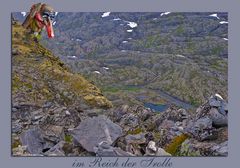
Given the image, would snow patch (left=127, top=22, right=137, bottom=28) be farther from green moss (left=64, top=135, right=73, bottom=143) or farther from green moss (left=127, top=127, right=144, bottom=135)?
green moss (left=64, top=135, right=73, bottom=143)

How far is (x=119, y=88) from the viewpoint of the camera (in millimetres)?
21922

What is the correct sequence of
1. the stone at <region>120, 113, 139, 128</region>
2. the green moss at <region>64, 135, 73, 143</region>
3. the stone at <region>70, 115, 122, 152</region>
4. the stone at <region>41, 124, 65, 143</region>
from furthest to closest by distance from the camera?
the stone at <region>120, 113, 139, 128</region> < the stone at <region>41, 124, 65, 143</region> < the green moss at <region>64, 135, 73, 143</region> < the stone at <region>70, 115, 122, 152</region>

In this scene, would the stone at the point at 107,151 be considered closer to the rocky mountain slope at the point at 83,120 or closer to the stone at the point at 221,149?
the rocky mountain slope at the point at 83,120

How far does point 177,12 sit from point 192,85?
246cm

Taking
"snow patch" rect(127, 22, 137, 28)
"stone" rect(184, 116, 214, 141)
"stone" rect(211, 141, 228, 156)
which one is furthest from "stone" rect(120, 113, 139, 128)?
"snow patch" rect(127, 22, 137, 28)

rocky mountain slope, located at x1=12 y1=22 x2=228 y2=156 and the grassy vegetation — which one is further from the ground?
the grassy vegetation

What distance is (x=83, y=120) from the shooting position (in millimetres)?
21281

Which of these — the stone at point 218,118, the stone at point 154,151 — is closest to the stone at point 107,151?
the stone at point 154,151

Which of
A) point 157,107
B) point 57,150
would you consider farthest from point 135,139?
point 57,150

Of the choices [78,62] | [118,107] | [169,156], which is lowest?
[169,156]

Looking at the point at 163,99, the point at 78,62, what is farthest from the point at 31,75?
the point at 163,99

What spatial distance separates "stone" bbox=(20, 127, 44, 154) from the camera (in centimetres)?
2111

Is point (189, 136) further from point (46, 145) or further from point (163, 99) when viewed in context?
point (46, 145)
